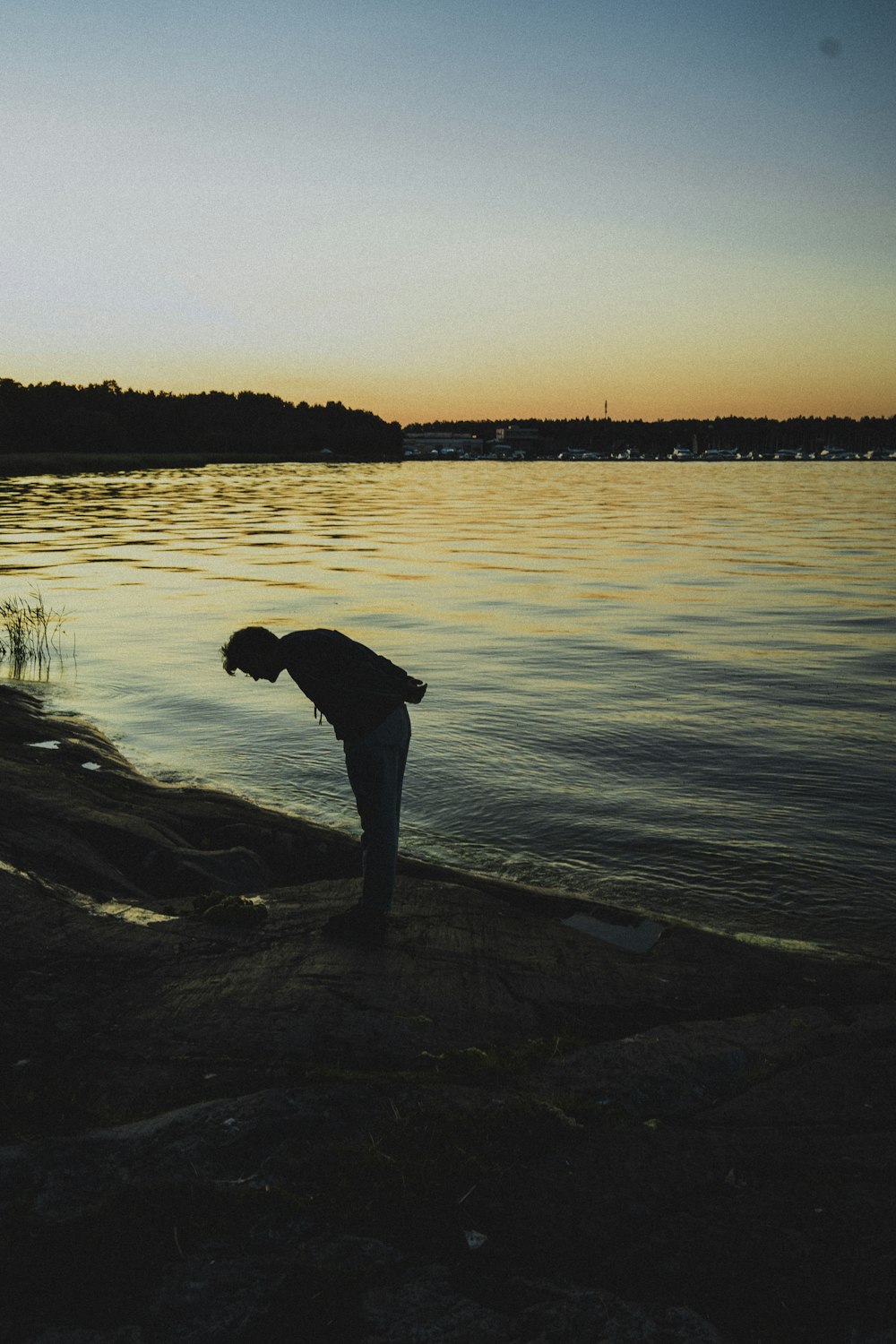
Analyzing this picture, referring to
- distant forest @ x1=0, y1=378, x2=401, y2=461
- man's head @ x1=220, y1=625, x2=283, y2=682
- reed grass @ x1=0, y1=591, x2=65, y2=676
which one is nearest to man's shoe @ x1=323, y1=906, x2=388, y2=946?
man's head @ x1=220, y1=625, x2=283, y2=682

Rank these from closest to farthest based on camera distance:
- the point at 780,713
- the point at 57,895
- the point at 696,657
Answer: the point at 57,895 < the point at 780,713 < the point at 696,657

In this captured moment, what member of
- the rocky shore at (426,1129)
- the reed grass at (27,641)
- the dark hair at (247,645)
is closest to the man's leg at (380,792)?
the rocky shore at (426,1129)

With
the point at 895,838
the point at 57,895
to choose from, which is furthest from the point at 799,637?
the point at 57,895

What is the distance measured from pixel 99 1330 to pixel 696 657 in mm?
18300

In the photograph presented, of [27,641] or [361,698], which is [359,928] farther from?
[27,641]

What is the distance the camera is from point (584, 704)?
1669 centimetres

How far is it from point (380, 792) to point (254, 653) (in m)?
1.12

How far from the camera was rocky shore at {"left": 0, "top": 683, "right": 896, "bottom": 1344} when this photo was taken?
353 centimetres

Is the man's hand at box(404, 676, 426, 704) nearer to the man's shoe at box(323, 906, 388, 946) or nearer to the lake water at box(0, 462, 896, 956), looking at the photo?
the man's shoe at box(323, 906, 388, 946)

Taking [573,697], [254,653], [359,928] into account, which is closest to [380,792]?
[359,928]

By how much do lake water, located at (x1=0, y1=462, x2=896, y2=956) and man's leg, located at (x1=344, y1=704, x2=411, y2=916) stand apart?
10.6ft

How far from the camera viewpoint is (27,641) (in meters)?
20.8

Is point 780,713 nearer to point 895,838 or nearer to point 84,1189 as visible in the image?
point 895,838

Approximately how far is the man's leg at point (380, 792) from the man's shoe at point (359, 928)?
0.05m
